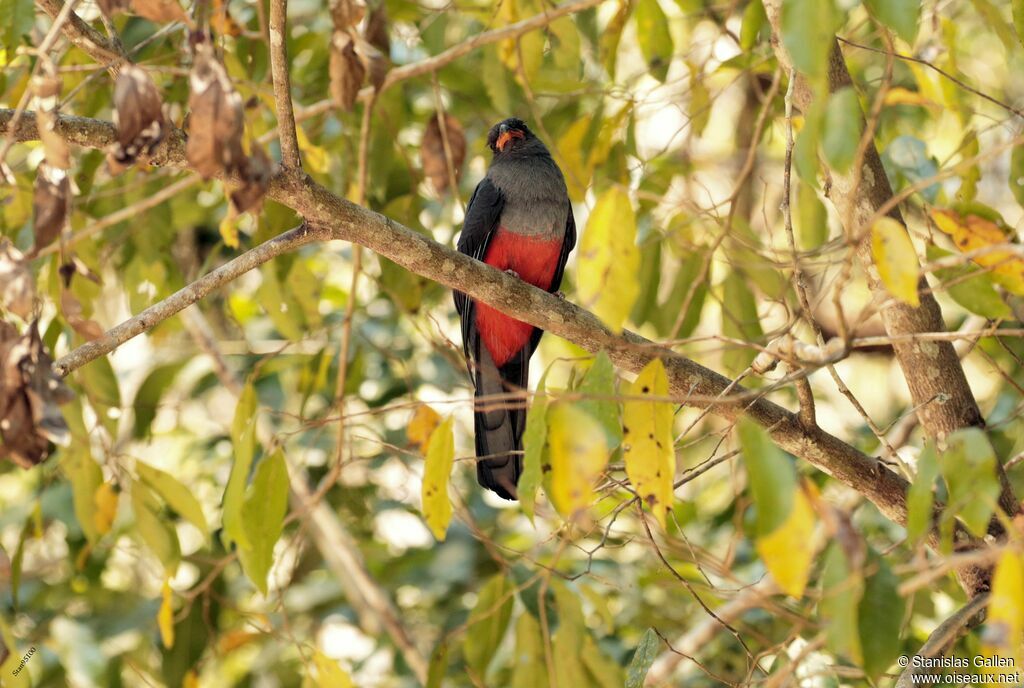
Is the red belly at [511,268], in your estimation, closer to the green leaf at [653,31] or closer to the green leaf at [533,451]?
the green leaf at [653,31]

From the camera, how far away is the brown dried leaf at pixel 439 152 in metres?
3.46

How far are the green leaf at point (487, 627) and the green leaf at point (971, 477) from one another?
1.61 meters

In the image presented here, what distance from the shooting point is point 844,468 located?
265 cm

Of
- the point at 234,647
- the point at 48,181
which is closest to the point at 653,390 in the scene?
the point at 48,181

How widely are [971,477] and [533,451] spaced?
746 mm

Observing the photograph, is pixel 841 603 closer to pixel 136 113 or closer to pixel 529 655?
pixel 136 113

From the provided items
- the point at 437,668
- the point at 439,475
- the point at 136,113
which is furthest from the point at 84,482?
the point at 136,113

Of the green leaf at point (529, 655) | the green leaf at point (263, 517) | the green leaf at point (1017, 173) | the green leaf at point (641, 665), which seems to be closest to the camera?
the green leaf at point (641, 665)

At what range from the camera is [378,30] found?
364 centimetres

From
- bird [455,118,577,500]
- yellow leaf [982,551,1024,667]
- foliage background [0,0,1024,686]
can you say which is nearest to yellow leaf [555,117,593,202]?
foliage background [0,0,1024,686]

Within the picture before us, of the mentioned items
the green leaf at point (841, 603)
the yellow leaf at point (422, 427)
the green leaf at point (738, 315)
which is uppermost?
the green leaf at point (841, 603)

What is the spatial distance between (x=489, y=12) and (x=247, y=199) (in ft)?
7.49

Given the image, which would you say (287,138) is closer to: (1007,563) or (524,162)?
(1007,563)

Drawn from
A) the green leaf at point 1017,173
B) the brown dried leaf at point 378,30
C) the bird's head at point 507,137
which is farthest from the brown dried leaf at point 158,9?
the bird's head at point 507,137
